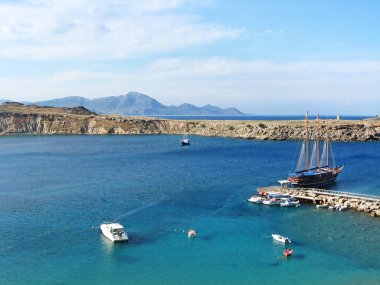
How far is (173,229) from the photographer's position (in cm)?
5822

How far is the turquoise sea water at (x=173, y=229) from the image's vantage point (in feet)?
145

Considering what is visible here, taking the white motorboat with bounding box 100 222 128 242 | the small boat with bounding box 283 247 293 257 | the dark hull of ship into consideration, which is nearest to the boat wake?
the white motorboat with bounding box 100 222 128 242

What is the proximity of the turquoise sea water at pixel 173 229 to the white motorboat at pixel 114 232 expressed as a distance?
858 mm

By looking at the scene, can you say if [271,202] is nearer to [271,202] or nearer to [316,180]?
[271,202]

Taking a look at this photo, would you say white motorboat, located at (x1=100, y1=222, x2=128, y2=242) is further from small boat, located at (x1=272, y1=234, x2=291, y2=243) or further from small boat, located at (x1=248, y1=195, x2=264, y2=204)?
small boat, located at (x1=248, y1=195, x2=264, y2=204)

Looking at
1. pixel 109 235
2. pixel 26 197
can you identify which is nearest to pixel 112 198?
pixel 26 197

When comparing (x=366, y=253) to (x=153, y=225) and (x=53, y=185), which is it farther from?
(x=53, y=185)

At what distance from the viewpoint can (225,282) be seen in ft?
138

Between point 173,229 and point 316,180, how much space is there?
1579 inches

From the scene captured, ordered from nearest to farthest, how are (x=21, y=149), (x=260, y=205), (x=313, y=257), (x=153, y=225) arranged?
(x=313, y=257)
(x=153, y=225)
(x=260, y=205)
(x=21, y=149)

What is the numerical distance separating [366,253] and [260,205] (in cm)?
2400

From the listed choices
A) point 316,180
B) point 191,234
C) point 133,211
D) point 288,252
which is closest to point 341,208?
point 316,180

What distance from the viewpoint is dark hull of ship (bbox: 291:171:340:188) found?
84375 mm

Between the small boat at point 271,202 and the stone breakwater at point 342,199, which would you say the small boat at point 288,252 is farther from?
the small boat at point 271,202
